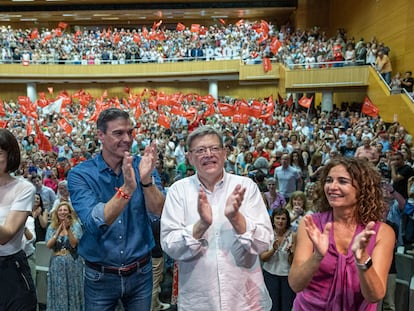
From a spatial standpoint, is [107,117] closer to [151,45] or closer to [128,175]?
[128,175]

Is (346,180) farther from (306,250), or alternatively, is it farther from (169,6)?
(169,6)

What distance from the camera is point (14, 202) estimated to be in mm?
1854

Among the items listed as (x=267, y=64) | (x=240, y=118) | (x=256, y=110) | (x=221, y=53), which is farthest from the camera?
(x=221, y=53)

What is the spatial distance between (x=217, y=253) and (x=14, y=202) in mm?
983

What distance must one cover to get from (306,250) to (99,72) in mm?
24723

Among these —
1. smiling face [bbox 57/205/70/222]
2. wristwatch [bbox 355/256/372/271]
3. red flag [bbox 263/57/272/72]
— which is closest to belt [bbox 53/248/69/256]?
smiling face [bbox 57/205/70/222]

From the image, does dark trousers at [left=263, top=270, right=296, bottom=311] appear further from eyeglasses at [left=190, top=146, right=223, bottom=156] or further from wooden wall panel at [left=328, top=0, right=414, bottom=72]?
wooden wall panel at [left=328, top=0, right=414, bottom=72]

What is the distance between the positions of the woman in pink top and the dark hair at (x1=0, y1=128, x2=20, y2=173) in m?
1.41

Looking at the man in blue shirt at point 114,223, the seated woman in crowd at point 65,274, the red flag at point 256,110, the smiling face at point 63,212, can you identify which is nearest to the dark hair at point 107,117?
the man in blue shirt at point 114,223

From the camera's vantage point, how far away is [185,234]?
170 centimetres

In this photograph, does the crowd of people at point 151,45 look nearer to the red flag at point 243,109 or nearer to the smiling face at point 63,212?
the red flag at point 243,109

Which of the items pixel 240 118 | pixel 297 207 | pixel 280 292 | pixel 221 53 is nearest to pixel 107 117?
pixel 280 292

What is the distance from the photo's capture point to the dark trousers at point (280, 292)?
3184mm

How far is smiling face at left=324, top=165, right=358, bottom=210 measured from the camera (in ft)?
5.70
